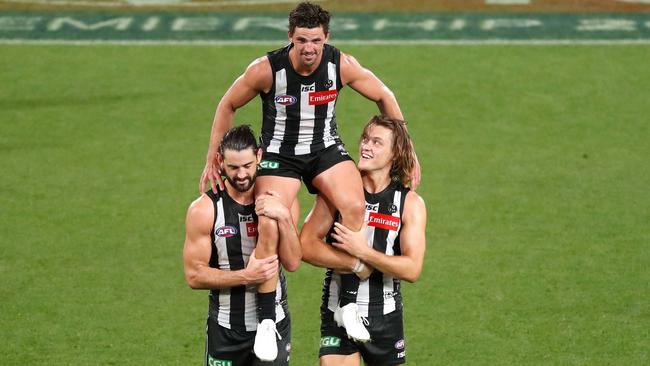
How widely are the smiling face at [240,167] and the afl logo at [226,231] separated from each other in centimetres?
22

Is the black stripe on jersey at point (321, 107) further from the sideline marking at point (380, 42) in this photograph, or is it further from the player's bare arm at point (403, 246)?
the sideline marking at point (380, 42)

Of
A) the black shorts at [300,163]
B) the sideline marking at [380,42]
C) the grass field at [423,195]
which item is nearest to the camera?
the black shorts at [300,163]

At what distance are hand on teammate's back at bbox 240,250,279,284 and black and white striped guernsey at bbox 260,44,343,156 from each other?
1208 millimetres

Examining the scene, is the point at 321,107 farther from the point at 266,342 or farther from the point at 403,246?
the point at 266,342

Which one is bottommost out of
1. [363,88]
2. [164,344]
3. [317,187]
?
[164,344]

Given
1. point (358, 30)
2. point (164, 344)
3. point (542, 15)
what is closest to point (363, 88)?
point (164, 344)

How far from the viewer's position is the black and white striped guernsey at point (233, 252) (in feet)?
21.1

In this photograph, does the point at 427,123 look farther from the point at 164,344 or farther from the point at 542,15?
the point at 164,344

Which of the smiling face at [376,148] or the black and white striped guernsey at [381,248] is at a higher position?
the smiling face at [376,148]

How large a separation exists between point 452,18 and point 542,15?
55.3 inches

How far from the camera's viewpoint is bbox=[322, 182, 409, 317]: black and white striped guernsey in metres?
6.73

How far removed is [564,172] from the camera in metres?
12.9

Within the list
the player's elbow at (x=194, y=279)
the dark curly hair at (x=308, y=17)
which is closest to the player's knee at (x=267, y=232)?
the player's elbow at (x=194, y=279)

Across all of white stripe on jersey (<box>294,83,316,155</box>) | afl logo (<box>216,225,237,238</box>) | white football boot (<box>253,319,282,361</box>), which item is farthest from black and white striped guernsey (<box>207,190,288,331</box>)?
white stripe on jersey (<box>294,83,316,155</box>)
